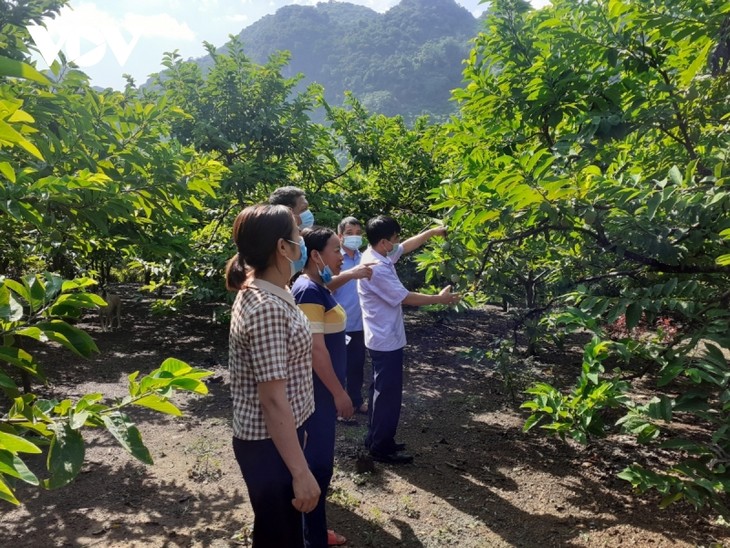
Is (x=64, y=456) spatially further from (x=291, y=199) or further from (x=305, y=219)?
(x=305, y=219)

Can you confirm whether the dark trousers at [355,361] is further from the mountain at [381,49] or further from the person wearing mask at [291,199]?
the mountain at [381,49]

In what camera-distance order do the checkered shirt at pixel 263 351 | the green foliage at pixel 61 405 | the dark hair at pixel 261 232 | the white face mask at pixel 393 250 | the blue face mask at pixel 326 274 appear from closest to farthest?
1. the green foliage at pixel 61 405
2. the checkered shirt at pixel 263 351
3. the dark hair at pixel 261 232
4. the blue face mask at pixel 326 274
5. the white face mask at pixel 393 250

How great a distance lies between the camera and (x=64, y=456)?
1106 mm

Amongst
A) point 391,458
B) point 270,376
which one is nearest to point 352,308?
point 391,458

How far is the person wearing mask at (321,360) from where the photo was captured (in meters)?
2.56

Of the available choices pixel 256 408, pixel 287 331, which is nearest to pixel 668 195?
pixel 287 331

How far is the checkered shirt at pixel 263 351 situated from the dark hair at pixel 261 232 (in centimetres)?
9

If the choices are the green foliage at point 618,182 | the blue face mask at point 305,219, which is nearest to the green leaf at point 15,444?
the green foliage at point 618,182

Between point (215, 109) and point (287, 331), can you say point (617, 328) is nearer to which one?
point (215, 109)

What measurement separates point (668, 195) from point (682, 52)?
161 centimetres

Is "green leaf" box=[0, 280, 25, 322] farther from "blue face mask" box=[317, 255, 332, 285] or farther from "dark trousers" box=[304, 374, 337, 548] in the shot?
"blue face mask" box=[317, 255, 332, 285]

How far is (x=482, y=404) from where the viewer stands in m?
5.67

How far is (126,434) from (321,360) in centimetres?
144

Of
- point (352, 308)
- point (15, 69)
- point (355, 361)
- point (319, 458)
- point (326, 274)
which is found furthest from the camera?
point (355, 361)
